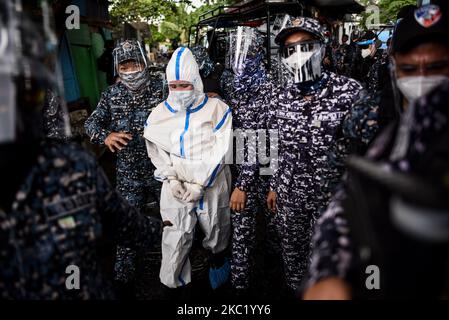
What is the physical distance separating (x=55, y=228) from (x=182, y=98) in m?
1.89

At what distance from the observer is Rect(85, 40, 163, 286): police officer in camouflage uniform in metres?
3.38

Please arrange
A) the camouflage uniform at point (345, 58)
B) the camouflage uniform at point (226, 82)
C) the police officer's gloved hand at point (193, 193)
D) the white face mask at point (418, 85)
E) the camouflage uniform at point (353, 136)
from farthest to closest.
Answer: the camouflage uniform at point (345, 58)
the camouflage uniform at point (226, 82)
the police officer's gloved hand at point (193, 193)
the camouflage uniform at point (353, 136)
the white face mask at point (418, 85)

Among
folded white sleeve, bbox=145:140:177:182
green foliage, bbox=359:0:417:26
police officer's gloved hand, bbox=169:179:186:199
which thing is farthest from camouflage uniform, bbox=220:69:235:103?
green foliage, bbox=359:0:417:26

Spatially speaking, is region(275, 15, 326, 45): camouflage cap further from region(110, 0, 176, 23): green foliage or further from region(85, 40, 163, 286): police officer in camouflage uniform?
region(110, 0, 176, 23): green foliage

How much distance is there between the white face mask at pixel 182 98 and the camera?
9.32 feet

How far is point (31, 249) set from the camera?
1.07 meters

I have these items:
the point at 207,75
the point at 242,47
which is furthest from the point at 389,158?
the point at 207,75

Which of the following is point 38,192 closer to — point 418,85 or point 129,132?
point 418,85

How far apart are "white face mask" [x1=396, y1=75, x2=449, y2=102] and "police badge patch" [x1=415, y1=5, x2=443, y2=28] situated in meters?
0.25

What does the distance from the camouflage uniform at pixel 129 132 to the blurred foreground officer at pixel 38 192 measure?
2115 millimetres

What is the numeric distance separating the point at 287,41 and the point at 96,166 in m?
1.87

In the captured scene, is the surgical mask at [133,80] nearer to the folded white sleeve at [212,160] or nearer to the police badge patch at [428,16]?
the folded white sleeve at [212,160]

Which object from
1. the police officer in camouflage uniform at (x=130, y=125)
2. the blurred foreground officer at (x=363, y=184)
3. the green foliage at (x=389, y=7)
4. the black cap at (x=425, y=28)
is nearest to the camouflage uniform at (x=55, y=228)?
the blurred foreground officer at (x=363, y=184)
